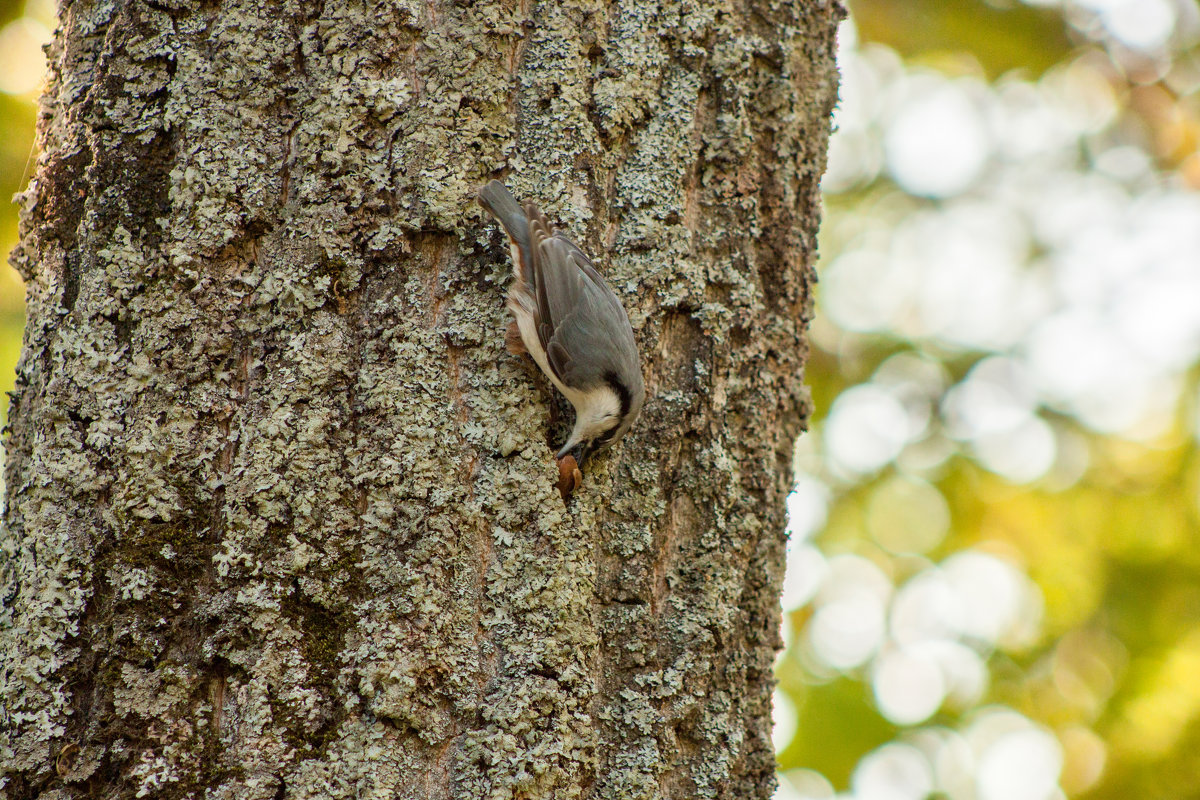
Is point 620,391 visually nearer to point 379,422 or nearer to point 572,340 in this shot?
point 572,340

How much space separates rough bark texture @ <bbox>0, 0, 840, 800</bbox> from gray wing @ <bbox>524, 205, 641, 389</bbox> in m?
0.05

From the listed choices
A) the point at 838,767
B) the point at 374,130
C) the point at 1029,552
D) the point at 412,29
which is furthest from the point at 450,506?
the point at 1029,552

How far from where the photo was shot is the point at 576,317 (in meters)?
1.99

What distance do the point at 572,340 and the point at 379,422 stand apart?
0.49 m

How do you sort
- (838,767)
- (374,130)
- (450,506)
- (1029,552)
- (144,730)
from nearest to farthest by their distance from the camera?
(144,730)
(450,506)
(374,130)
(838,767)
(1029,552)

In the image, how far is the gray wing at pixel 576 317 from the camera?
1.74 metres

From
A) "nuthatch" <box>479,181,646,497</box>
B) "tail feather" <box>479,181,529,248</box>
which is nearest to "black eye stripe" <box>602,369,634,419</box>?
"nuthatch" <box>479,181,646,497</box>

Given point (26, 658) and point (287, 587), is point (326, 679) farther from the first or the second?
point (26, 658)

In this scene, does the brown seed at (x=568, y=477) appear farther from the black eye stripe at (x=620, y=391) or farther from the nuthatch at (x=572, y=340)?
the black eye stripe at (x=620, y=391)

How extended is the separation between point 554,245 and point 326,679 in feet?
2.83

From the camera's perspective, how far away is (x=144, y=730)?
145 cm

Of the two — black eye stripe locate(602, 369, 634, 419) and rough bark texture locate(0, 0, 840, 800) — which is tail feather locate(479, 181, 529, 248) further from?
black eye stripe locate(602, 369, 634, 419)

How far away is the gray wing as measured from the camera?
1.74 m

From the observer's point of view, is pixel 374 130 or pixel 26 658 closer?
pixel 26 658
